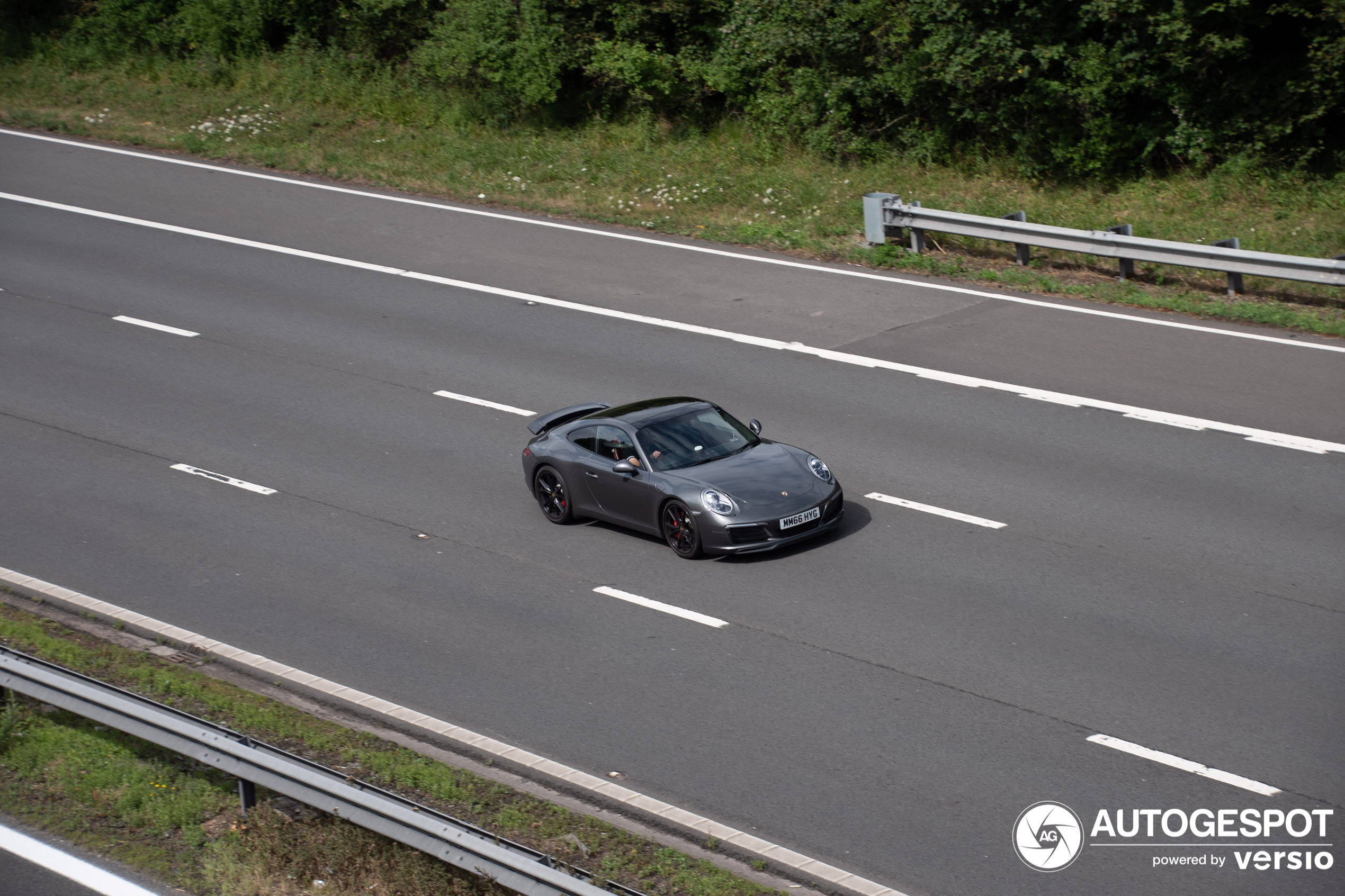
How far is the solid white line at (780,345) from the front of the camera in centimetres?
1380

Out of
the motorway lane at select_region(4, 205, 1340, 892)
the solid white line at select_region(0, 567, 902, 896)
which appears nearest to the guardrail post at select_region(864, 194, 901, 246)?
the motorway lane at select_region(4, 205, 1340, 892)

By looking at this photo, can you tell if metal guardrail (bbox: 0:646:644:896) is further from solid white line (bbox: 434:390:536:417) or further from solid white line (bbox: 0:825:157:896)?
solid white line (bbox: 434:390:536:417)

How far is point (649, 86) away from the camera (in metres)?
27.5

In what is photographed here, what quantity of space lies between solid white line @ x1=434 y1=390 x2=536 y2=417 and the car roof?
7.31ft

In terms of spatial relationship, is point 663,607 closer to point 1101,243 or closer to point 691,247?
point 1101,243

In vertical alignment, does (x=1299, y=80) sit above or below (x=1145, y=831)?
above

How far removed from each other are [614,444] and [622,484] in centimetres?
49

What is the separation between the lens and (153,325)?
18750 mm

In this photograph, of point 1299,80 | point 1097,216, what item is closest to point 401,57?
point 1097,216

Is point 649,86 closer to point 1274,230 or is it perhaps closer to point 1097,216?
point 1097,216

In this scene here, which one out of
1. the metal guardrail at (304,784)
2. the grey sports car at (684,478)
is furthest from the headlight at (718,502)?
the metal guardrail at (304,784)

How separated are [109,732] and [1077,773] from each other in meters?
6.25

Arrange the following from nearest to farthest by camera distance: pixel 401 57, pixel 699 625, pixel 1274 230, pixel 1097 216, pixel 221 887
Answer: pixel 221 887, pixel 699 625, pixel 1274 230, pixel 1097 216, pixel 401 57

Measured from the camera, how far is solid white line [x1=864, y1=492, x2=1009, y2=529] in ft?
39.3
